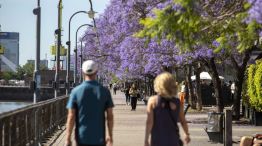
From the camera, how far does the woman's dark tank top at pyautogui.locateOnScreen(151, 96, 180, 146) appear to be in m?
8.26

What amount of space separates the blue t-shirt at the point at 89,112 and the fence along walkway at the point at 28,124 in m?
2.77

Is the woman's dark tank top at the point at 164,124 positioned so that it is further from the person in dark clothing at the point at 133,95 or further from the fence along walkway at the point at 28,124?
the person in dark clothing at the point at 133,95

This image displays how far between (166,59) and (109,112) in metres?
21.9

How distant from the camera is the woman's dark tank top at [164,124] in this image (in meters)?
8.26

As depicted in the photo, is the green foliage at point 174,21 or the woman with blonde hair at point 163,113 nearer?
the woman with blonde hair at point 163,113

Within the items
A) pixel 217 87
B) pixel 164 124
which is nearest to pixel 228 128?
pixel 164 124

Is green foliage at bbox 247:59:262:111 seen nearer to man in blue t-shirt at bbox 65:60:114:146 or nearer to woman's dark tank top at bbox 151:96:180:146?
woman's dark tank top at bbox 151:96:180:146

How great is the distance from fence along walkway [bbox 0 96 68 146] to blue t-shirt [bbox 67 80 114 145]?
9.10 ft

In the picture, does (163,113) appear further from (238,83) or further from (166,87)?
(238,83)

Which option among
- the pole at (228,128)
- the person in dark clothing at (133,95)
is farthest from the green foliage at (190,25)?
the person in dark clothing at (133,95)

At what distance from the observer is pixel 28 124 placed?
14.5 metres

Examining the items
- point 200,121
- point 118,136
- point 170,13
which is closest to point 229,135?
point 118,136

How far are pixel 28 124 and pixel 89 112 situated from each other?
21.1 ft

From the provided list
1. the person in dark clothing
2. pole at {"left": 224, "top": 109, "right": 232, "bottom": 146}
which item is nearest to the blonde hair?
pole at {"left": 224, "top": 109, "right": 232, "bottom": 146}
